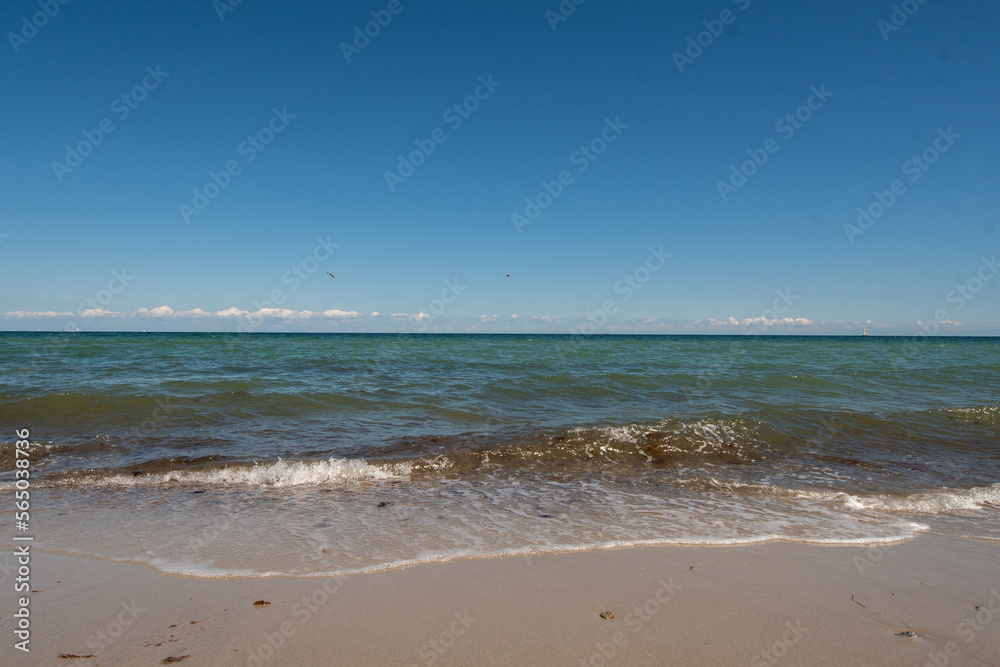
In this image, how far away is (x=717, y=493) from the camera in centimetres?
609

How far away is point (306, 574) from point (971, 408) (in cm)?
1462

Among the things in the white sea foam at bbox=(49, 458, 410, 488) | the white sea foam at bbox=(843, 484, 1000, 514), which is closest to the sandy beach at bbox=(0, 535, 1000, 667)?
the white sea foam at bbox=(843, 484, 1000, 514)

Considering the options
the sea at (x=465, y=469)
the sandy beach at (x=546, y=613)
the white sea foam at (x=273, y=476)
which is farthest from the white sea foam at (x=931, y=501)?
the white sea foam at (x=273, y=476)

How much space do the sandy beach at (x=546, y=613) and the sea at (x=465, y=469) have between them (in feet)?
1.17

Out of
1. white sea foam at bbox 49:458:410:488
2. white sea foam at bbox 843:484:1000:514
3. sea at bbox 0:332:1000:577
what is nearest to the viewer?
sea at bbox 0:332:1000:577

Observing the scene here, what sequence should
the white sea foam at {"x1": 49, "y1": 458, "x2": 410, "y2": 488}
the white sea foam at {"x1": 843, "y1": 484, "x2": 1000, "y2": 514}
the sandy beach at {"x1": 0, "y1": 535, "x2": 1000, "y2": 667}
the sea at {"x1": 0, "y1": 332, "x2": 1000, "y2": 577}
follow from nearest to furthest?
1. the sandy beach at {"x1": 0, "y1": 535, "x2": 1000, "y2": 667}
2. the sea at {"x1": 0, "y1": 332, "x2": 1000, "y2": 577}
3. the white sea foam at {"x1": 843, "y1": 484, "x2": 1000, "y2": 514}
4. the white sea foam at {"x1": 49, "y1": 458, "x2": 410, "y2": 488}

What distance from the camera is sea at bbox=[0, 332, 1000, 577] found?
452 cm

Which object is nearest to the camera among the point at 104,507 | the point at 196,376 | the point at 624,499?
the point at 104,507

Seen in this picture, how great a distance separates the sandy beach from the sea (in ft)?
1.17

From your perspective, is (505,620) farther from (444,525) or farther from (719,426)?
(719,426)

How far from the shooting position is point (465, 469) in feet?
23.5

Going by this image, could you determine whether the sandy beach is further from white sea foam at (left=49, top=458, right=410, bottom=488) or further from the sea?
white sea foam at (left=49, top=458, right=410, bottom=488)

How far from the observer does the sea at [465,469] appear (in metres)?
4.52

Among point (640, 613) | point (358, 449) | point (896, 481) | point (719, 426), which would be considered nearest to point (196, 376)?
point (358, 449)
